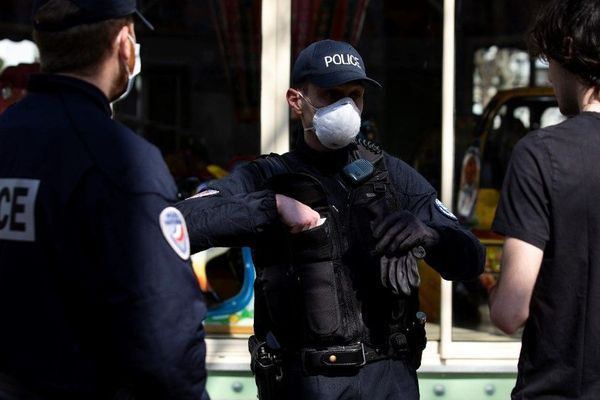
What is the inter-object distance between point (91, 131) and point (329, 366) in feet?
3.87

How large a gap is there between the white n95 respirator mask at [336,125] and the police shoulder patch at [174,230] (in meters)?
1.05

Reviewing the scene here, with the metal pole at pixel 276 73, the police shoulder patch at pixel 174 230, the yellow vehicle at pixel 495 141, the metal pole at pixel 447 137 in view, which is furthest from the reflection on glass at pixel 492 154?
the police shoulder patch at pixel 174 230

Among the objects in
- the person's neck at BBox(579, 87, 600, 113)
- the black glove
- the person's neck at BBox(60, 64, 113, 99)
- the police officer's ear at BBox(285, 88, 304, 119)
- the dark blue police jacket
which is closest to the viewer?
the dark blue police jacket

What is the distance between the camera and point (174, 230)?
2000 mm

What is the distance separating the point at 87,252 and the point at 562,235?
1018 millimetres

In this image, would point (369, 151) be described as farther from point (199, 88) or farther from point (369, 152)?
point (199, 88)

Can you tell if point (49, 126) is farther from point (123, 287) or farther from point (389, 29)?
point (389, 29)

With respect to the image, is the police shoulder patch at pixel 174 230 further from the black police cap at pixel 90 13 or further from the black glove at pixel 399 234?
the black glove at pixel 399 234

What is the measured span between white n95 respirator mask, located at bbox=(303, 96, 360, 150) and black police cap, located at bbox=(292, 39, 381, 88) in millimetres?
79

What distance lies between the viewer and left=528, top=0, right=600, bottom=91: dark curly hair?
2281mm

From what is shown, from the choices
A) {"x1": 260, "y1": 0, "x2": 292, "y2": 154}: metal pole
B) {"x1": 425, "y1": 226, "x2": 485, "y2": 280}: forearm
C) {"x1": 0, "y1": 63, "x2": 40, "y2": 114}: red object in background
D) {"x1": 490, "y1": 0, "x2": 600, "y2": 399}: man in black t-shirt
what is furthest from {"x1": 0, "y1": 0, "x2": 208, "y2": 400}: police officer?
{"x1": 0, "y1": 63, "x2": 40, "y2": 114}: red object in background

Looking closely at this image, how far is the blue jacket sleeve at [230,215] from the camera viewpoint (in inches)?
111

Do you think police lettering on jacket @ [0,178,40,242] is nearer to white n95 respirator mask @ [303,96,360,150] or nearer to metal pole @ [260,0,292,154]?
white n95 respirator mask @ [303,96,360,150]

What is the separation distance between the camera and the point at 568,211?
2.25 meters
